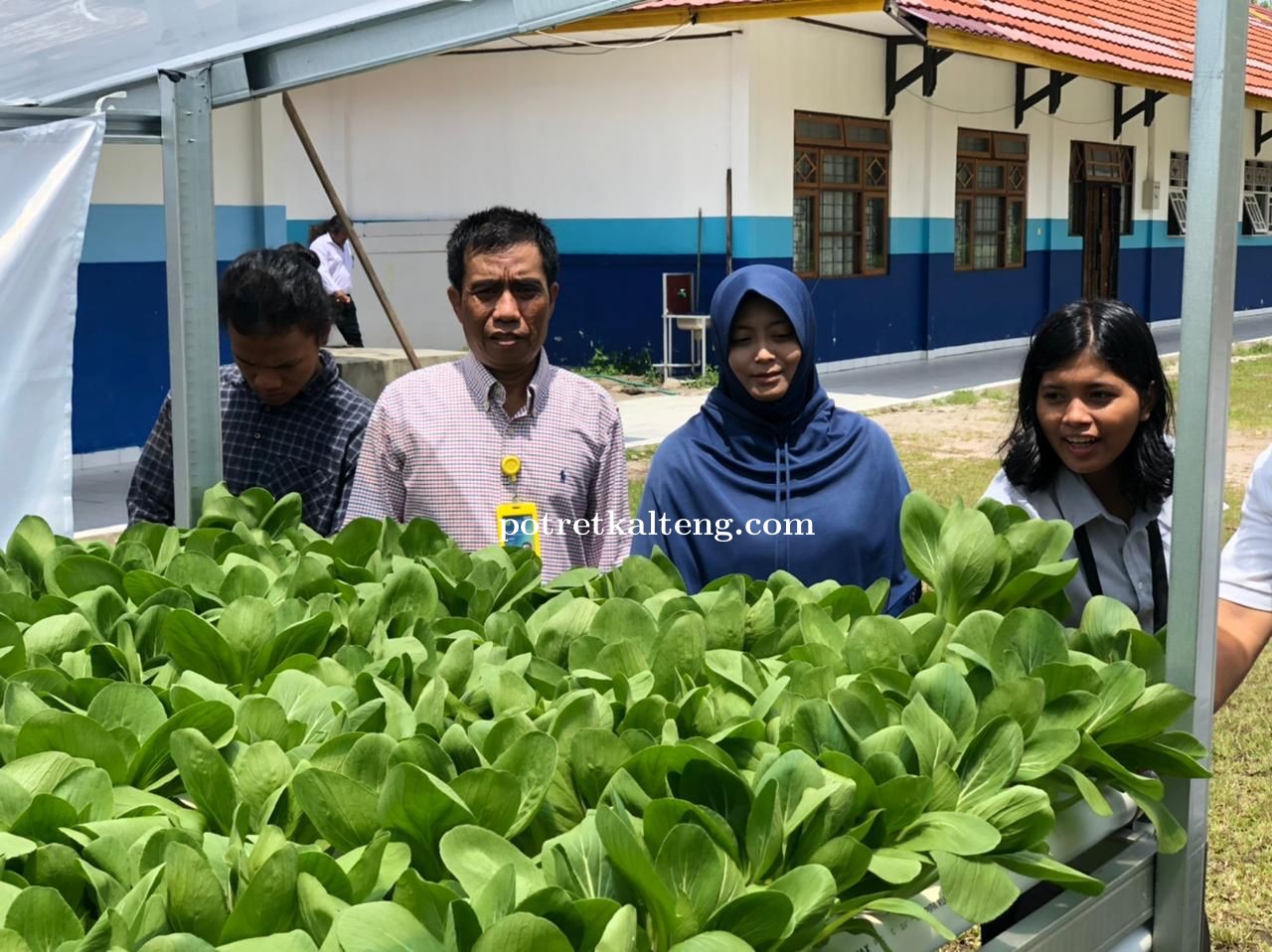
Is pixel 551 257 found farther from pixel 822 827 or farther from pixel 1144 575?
pixel 822 827

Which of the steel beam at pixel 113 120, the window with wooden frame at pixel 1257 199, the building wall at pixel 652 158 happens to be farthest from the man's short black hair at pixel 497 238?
the window with wooden frame at pixel 1257 199

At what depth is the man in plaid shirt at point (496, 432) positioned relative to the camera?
8.78 ft

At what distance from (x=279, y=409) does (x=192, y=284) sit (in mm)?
460

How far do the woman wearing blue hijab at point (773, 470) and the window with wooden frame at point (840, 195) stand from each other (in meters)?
10.7

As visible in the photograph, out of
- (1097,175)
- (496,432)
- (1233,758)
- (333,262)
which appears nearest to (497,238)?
(496,432)

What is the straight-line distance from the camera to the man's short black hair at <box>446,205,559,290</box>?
2.67 m

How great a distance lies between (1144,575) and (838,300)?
38.6 feet

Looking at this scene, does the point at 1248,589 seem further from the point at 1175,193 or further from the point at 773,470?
the point at 1175,193

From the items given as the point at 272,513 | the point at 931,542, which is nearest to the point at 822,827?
the point at 931,542

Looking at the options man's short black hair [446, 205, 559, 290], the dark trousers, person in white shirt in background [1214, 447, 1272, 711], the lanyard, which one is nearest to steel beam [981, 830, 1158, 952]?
person in white shirt in background [1214, 447, 1272, 711]

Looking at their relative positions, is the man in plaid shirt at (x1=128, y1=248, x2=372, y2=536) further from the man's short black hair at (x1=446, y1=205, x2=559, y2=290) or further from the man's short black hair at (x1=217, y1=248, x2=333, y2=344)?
the man's short black hair at (x1=446, y1=205, x2=559, y2=290)

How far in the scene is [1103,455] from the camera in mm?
2223

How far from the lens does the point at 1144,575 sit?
2211mm

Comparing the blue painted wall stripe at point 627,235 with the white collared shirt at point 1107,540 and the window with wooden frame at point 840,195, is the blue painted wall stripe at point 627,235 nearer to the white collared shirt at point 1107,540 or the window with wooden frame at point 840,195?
the window with wooden frame at point 840,195
